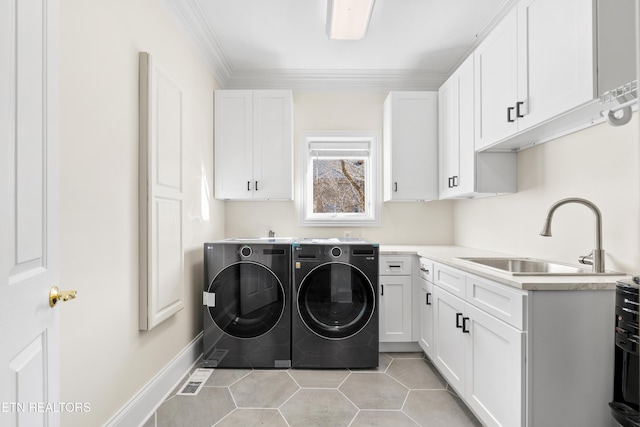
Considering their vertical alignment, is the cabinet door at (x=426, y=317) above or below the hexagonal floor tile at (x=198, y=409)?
above

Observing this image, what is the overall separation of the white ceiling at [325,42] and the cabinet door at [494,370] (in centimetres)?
203

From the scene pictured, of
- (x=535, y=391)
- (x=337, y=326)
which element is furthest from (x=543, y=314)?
(x=337, y=326)

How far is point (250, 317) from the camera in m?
2.44

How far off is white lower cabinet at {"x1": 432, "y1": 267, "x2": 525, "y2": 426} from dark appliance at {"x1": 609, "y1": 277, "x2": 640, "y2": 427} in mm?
310

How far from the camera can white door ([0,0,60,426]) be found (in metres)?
0.73

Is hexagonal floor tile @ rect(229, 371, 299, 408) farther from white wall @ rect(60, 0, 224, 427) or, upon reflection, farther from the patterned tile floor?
white wall @ rect(60, 0, 224, 427)

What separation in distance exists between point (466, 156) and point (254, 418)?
2.22 m

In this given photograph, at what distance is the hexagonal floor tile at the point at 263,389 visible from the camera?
6.52ft

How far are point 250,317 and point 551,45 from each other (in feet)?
8.01

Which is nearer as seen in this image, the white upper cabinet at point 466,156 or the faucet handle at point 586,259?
the faucet handle at point 586,259

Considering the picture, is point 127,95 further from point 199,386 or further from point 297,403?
point 297,403

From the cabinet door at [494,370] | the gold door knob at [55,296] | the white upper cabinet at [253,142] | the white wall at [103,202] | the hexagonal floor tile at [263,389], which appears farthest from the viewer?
the white upper cabinet at [253,142]

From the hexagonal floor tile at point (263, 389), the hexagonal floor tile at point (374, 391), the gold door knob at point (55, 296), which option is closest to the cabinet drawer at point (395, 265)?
the hexagonal floor tile at point (374, 391)

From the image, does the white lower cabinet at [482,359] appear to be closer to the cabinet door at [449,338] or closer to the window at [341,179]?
the cabinet door at [449,338]
